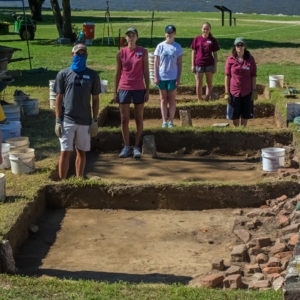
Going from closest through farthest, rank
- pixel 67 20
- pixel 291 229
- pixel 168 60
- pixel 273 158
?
pixel 291 229 → pixel 273 158 → pixel 168 60 → pixel 67 20

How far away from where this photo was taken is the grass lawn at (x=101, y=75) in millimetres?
5961

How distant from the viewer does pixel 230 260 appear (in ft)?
23.9

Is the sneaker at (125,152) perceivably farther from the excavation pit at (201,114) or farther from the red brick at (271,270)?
the red brick at (271,270)

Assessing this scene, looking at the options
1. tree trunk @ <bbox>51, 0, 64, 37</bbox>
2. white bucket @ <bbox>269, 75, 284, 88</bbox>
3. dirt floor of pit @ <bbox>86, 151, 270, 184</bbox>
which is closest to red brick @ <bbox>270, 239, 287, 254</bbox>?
dirt floor of pit @ <bbox>86, 151, 270, 184</bbox>

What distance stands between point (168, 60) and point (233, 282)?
252 inches

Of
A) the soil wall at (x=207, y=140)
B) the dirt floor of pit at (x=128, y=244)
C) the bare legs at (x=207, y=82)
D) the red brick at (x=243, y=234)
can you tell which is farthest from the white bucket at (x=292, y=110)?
the red brick at (x=243, y=234)

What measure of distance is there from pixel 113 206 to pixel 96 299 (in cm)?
345

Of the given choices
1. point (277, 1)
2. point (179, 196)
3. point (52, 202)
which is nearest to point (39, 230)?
point (52, 202)

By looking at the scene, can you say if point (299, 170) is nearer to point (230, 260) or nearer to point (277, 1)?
point (230, 260)

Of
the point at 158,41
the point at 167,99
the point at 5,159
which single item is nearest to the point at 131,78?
the point at 167,99

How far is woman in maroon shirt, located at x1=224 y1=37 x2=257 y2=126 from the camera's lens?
1152 cm

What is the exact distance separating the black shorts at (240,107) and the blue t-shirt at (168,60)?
1.11 metres

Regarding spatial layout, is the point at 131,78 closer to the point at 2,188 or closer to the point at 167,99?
the point at 167,99

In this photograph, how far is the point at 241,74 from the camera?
11.6 meters
